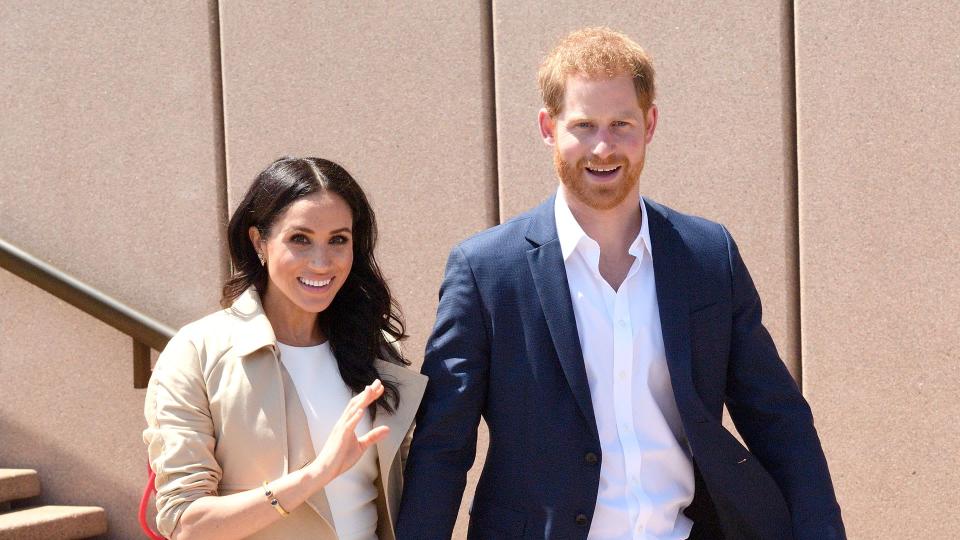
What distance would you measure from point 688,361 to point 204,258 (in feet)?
7.06

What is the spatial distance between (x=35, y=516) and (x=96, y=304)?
70cm

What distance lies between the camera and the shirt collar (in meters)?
2.28

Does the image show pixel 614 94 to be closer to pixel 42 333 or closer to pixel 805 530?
pixel 805 530

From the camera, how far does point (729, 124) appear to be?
3.44m

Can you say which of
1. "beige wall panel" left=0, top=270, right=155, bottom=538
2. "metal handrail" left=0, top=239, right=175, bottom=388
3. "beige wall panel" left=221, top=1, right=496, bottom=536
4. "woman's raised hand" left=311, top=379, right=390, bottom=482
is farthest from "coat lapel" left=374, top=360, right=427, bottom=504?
"beige wall panel" left=0, top=270, right=155, bottom=538

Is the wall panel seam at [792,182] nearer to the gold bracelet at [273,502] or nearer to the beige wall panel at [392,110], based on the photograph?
the beige wall panel at [392,110]

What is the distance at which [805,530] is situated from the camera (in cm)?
226

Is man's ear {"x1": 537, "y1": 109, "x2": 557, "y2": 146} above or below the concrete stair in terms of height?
above

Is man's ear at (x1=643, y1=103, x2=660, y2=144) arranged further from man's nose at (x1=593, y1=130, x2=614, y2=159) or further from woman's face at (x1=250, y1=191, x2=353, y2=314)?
woman's face at (x1=250, y1=191, x2=353, y2=314)

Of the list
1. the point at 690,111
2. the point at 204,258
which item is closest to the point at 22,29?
the point at 204,258

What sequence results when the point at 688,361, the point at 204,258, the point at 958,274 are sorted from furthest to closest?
the point at 204,258, the point at 958,274, the point at 688,361

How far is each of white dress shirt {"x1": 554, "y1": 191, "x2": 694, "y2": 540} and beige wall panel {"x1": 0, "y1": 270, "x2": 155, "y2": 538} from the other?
2180 mm

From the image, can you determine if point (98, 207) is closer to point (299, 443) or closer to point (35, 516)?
point (35, 516)

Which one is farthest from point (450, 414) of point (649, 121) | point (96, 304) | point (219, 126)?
point (219, 126)
